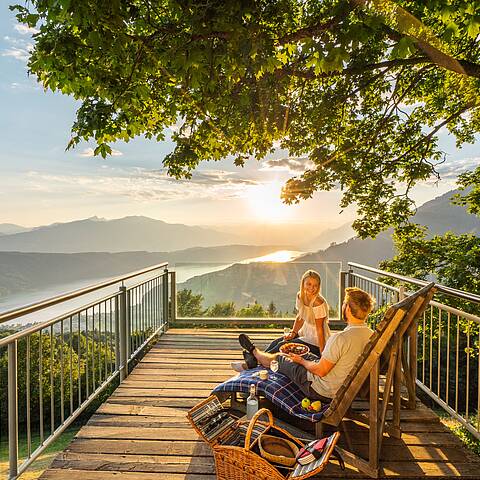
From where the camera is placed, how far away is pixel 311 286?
15.1 ft

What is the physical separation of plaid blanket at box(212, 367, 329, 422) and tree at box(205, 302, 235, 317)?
191 inches

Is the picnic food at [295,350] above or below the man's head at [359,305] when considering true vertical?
below

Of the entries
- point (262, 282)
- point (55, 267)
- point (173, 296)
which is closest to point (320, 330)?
point (173, 296)

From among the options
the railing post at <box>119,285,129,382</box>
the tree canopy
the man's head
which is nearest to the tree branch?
the tree canopy

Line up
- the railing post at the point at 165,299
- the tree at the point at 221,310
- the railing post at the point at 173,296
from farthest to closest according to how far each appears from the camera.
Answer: the tree at the point at 221,310 < the railing post at the point at 173,296 < the railing post at the point at 165,299

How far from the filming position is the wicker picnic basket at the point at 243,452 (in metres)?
2.47

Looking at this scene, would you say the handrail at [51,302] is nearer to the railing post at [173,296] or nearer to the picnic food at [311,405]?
the picnic food at [311,405]

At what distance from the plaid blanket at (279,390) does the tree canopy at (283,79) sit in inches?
109

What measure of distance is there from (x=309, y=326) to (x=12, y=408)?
3.00m

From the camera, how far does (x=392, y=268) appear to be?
11617 mm

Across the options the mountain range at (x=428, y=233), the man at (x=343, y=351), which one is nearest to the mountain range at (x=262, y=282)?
the mountain range at (x=428, y=233)

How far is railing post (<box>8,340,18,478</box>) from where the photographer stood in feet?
8.63

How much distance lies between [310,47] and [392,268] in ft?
30.4

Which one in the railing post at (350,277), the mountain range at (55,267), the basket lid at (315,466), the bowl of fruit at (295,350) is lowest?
the mountain range at (55,267)
